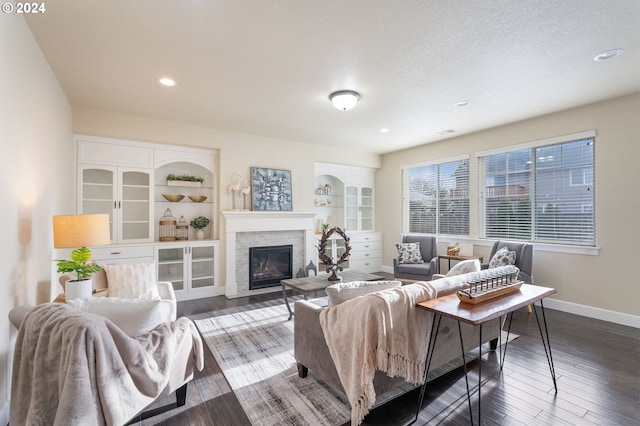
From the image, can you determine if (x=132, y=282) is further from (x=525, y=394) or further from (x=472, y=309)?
(x=525, y=394)

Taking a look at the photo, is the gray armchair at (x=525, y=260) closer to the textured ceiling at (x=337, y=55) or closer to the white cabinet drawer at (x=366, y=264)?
the textured ceiling at (x=337, y=55)

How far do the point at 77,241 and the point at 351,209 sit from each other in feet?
17.4

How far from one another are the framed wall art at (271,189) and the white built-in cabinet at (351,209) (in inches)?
42.7

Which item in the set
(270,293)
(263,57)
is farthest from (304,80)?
(270,293)

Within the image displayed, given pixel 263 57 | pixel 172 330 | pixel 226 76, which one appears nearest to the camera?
pixel 172 330

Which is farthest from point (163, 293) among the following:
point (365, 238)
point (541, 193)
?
point (541, 193)

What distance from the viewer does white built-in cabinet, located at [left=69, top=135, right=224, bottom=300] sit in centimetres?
433

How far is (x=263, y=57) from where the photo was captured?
111 inches

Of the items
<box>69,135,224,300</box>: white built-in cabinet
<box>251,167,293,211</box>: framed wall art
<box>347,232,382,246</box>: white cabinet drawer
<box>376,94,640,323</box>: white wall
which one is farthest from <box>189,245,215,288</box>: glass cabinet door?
<box>376,94,640,323</box>: white wall

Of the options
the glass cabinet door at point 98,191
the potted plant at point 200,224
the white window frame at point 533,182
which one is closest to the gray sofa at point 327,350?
the white window frame at point 533,182

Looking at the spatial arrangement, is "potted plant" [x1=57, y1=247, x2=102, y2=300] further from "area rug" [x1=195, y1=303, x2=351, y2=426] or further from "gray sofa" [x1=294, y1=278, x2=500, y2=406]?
"gray sofa" [x1=294, y1=278, x2=500, y2=406]

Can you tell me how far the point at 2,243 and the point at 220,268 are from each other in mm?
3250

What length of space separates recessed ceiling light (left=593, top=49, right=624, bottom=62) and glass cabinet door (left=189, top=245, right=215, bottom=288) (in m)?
5.28

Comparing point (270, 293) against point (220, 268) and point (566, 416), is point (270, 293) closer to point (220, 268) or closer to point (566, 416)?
point (220, 268)
